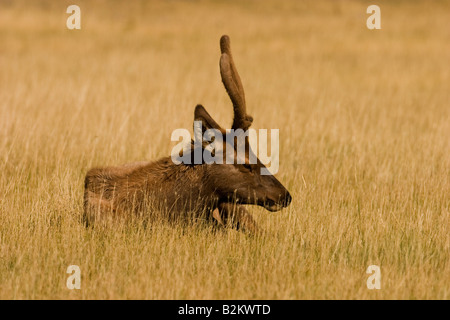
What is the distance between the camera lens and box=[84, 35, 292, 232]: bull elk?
657cm

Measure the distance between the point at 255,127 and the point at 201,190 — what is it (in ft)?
19.9

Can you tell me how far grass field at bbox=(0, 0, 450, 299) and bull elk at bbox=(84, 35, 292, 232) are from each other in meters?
0.18

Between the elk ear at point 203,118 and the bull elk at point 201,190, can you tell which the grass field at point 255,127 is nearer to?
the bull elk at point 201,190

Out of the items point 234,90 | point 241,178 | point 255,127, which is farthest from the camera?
point 255,127

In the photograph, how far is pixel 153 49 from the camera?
A: 23.1 m

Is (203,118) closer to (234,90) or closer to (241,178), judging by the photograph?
(234,90)

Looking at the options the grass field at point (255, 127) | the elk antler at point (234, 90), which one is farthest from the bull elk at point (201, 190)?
the grass field at point (255, 127)

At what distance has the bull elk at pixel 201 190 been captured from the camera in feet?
21.6

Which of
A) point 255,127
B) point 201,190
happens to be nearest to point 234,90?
point 201,190

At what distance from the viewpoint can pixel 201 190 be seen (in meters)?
6.64

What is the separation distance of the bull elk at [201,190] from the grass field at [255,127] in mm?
185

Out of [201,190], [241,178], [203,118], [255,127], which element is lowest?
[201,190]

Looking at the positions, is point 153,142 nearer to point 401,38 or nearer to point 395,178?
point 395,178

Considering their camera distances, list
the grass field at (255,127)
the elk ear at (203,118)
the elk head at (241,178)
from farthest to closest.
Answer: the elk head at (241,178), the elk ear at (203,118), the grass field at (255,127)
